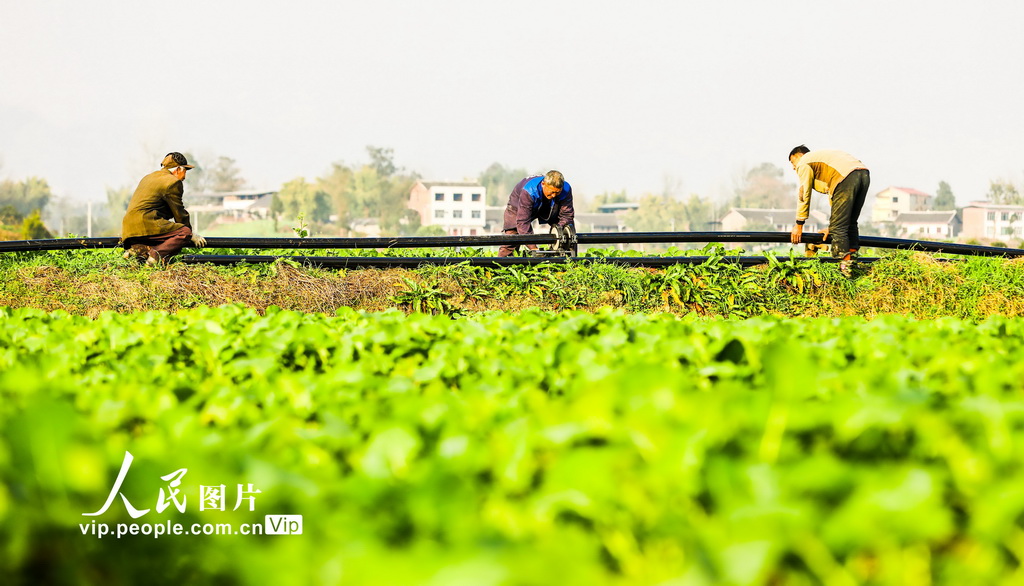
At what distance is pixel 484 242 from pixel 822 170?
350cm

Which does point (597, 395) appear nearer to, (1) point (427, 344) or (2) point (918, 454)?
(2) point (918, 454)

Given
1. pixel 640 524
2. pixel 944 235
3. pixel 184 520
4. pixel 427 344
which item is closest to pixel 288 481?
pixel 184 520

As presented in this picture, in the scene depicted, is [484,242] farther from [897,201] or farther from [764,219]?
[897,201]

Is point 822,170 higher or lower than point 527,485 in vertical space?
higher

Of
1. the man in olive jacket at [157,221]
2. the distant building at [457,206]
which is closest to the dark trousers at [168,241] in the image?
the man in olive jacket at [157,221]

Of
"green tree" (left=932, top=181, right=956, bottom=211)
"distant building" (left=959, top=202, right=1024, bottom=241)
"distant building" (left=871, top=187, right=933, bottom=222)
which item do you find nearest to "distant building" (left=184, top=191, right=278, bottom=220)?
"distant building" (left=871, top=187, right=933, bottom=222)

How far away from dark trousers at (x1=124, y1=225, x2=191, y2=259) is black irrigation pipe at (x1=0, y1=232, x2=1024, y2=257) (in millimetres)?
268

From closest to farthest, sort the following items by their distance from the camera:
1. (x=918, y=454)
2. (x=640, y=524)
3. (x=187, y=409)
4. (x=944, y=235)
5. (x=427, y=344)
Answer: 1. (x=640, y=524)
2. (x=918, y=454)
3. (x=187, y=409)
4. (x=427, y=344)
5. (x=944, y=235)

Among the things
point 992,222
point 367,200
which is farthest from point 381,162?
point 992,222

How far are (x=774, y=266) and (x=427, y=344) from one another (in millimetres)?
5250

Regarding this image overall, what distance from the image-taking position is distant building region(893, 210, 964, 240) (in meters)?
131

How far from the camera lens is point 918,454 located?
183 centimetres

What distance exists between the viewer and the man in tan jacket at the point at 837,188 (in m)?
8.92

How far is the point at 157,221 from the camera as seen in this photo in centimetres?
897
